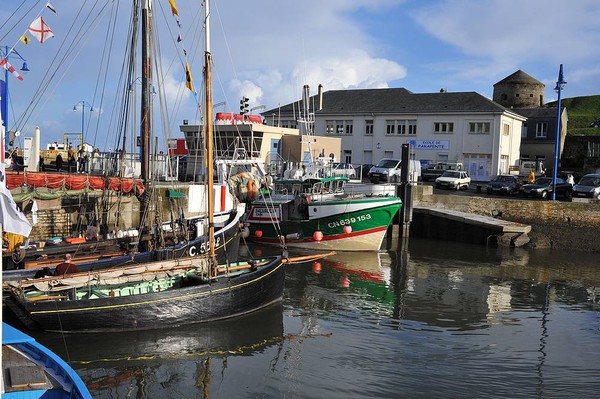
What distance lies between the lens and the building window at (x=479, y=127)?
164 ft

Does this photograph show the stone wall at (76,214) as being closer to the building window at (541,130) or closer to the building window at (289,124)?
the building window at (289,124)

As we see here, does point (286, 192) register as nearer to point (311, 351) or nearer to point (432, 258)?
point (432, 258)

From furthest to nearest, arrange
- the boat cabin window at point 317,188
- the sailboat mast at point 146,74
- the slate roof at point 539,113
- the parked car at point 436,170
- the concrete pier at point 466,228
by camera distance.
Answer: the slate roof at point 539,113, the parked car at point 436,170, the concrete pier at point 466,228, the boat cabin window at point 317,188, the sailboat mast at point 146,74

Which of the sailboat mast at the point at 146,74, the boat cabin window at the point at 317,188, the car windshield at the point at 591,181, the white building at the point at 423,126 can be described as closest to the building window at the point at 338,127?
the white building at the point at 423,126

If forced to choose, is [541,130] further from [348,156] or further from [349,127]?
[348,156]

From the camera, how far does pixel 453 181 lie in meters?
40.3

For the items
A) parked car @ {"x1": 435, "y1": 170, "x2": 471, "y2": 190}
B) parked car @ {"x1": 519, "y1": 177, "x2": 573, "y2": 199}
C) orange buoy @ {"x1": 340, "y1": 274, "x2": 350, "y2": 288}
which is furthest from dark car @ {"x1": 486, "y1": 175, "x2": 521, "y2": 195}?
orange buoy @ {"x1": 340, "y1": 274, "x2": 350, "y2": 288}

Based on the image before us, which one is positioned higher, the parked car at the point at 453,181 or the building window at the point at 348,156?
the building window at the point at 348,156

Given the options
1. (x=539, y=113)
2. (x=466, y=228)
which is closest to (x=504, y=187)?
(x=466, y=228)

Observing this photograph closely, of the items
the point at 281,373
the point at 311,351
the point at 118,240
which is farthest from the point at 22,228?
the point at 118,240

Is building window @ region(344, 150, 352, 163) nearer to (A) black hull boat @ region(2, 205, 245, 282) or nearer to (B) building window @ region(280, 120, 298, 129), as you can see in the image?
(B) building window @ region(280, 120, 298, 129)

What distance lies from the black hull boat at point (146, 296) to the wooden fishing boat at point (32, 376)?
5395 millimetres

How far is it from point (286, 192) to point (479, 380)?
62.7 ft

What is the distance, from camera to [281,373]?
1166 cm
